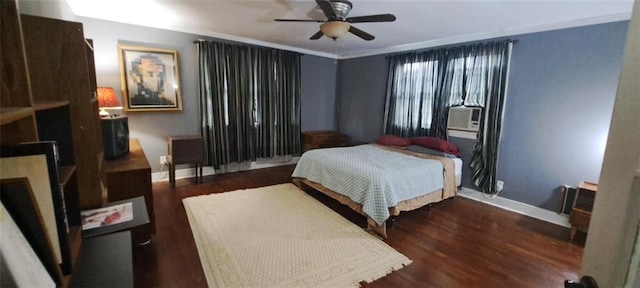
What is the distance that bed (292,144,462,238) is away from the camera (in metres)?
2.53

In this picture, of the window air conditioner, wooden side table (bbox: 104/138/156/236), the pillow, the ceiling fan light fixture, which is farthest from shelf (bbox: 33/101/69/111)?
the window air conditioner

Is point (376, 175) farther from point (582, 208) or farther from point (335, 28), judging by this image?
point (582, 208)

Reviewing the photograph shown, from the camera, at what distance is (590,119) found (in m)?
2.76

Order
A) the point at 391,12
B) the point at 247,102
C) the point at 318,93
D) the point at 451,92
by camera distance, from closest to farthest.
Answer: the point at 391,12
the point at 451,92
the point at 247,102
the point at 318,93

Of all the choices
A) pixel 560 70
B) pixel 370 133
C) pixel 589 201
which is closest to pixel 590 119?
pixel 560 70

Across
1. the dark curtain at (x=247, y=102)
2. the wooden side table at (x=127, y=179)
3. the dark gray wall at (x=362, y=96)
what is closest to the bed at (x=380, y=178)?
the dark curtain at (x=247, y=102)

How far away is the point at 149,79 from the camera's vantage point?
362 centimetres

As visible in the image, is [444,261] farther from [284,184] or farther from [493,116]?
[284,184]

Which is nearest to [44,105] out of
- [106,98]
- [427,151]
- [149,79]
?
[106,98]

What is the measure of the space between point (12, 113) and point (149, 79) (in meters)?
3.55

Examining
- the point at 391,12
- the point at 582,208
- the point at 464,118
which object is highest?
the point at 391,12

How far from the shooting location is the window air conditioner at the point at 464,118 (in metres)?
3.57

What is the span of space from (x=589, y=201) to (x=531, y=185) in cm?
63

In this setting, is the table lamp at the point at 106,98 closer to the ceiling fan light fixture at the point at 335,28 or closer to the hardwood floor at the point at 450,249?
the hardwood floor at the point at 450,249
